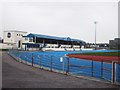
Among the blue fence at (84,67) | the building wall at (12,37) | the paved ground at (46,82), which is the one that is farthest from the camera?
the building wall at (12,37)

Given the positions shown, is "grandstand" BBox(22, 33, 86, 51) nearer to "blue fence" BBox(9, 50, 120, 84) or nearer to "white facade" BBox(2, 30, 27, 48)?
"white facade" BBox(2, 30, 27, 48)

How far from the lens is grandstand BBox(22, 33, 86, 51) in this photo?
256 feet

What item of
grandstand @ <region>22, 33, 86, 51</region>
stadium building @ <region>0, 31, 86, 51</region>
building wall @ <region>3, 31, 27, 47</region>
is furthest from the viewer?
building wall @ <region>3, 31, 27, 47</region>

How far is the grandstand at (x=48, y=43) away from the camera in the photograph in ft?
256

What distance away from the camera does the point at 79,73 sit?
50.0 ft

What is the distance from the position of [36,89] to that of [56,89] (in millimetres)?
747

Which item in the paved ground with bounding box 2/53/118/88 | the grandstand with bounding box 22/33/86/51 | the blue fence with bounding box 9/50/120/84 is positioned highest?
the grandstand with bounding box 22/33/86/51

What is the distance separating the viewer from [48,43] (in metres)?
93.8

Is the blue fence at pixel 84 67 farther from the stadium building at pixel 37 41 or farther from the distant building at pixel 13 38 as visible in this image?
the distant building at pixel 13 38

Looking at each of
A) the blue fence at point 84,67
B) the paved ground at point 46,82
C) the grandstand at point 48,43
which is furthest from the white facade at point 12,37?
the paved ground at point 46,82

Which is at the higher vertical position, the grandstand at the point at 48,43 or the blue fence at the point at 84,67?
the grandstand at the point at 48,43

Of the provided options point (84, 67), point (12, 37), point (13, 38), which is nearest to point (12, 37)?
point (12, 37)

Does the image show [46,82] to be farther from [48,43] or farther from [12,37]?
[12,37]

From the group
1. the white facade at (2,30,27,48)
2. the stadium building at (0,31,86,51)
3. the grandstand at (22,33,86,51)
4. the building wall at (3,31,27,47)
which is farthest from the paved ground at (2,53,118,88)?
the building wall at (3,31,27,47)
